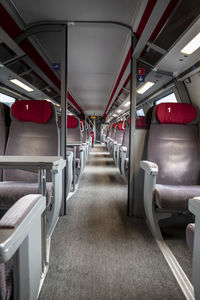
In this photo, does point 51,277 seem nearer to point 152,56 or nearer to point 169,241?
point 169,241

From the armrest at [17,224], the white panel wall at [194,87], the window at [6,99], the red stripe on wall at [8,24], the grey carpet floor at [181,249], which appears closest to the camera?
the armrest at [17,224]

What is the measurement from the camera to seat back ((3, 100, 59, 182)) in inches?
99.1

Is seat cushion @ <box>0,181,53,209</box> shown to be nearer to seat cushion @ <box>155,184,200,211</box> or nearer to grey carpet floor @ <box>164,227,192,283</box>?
seat cushion @ <box>155,184,200,211</box>

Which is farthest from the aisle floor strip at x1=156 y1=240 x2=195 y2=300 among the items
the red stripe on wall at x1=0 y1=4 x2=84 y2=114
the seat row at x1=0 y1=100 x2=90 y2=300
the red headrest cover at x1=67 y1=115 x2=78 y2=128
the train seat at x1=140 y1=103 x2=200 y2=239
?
the red headrest cover at x1=67 y1=115 x2=78 y2=128

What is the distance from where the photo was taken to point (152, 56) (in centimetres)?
295

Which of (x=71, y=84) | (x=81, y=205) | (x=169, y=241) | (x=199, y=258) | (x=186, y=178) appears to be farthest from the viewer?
(x=71, y=84)

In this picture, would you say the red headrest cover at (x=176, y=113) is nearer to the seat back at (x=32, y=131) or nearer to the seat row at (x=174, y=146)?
the seat row at (x=174, y=146)

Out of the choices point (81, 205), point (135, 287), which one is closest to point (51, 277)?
point (135, 287)

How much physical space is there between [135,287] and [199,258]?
29.1 inches

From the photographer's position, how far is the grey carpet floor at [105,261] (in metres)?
1.48

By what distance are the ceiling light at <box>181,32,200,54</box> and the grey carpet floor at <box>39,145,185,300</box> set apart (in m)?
2.01

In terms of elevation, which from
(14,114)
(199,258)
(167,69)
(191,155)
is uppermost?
(167,69)

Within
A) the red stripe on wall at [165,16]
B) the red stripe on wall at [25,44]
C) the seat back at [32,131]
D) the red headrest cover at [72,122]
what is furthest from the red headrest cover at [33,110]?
the red headrest cover at [72,122]

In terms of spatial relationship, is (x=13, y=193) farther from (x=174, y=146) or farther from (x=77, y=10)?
(x=77, y=10)
